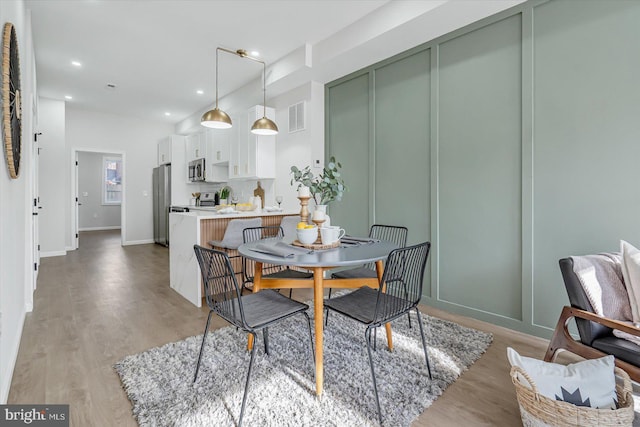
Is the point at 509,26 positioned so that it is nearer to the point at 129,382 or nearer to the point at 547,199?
the point at 547,199

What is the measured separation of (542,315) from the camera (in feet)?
7.80

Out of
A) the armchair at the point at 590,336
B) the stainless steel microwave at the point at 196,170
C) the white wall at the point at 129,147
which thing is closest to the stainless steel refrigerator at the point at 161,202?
the white wall at the point at 129,147

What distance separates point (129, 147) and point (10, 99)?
5.94 meters

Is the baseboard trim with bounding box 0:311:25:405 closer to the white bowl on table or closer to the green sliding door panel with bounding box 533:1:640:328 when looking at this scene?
the white bowl on table

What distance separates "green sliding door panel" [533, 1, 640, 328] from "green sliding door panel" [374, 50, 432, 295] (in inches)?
37.4

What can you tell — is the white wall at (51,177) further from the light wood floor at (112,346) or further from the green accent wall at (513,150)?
the green accent wall at (513,150)

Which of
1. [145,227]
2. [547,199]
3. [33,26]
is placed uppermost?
[33,26]

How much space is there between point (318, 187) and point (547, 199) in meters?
1.79

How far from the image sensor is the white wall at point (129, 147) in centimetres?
632

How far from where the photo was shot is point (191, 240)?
125 inches

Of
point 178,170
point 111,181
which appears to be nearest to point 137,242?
point 178,170

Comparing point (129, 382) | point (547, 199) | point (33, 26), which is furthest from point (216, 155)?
point (547, 199)

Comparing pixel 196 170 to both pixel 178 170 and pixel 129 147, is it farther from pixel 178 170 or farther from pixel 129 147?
pixel 129 147

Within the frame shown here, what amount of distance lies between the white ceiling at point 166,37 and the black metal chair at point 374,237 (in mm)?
2117
